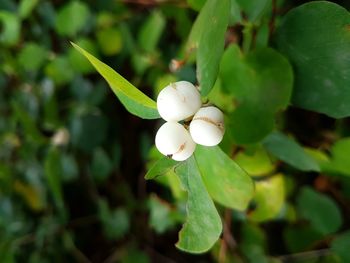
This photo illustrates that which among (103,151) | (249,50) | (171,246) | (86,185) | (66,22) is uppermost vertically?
(249,50)

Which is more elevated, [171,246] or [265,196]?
[265,196]

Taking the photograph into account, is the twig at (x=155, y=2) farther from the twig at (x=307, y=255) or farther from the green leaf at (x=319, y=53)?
the twig at (x=307, y=255)

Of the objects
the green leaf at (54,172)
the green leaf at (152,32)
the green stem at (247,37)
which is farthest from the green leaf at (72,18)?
the green stem at (247,37)

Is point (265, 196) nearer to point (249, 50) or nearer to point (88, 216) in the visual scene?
point (249, 50)

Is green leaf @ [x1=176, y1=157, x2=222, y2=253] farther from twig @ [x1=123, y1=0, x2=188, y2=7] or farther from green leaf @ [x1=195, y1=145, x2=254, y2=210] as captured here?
twig @ [x1=123, y1=0, x2=188, y2=7]

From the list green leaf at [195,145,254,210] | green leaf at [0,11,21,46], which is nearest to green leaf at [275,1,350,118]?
green leaf at [195,145,254,210]

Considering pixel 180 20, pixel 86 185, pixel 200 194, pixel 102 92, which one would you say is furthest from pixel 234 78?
pixel 86 185

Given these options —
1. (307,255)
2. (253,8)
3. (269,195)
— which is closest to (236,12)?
(253,8)
